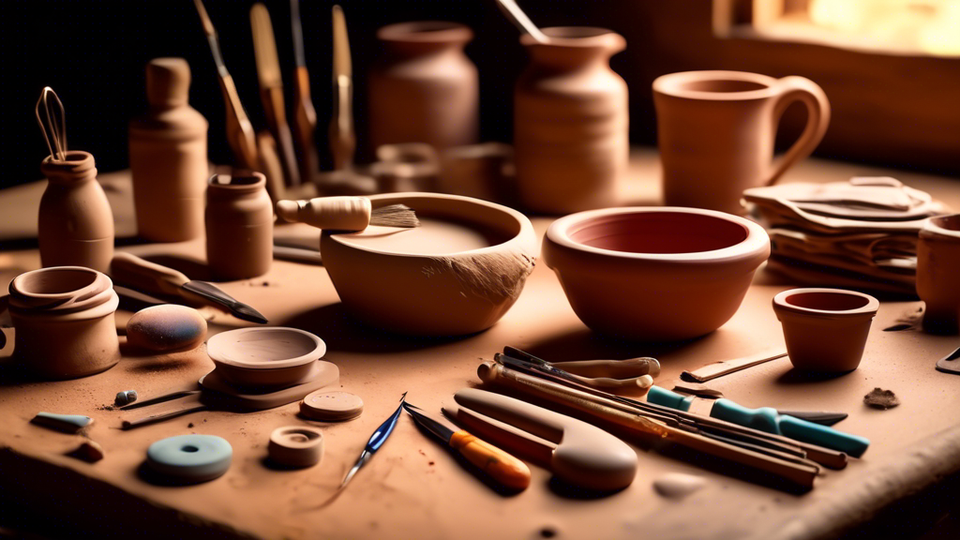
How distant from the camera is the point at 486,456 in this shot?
3.46 feet

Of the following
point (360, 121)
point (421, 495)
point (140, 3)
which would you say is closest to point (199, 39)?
point (140, 3)

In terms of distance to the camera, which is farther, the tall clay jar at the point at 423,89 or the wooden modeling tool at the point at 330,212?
the tall clay jar at the point at 423,89

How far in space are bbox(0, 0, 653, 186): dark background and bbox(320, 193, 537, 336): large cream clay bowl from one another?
44.8 inches

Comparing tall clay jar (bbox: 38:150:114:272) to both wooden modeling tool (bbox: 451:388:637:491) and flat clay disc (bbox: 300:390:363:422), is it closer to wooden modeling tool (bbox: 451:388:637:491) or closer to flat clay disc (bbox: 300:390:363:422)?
flat clay disc (bbox: 300:390:363:422)

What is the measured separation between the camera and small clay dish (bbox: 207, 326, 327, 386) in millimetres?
1198

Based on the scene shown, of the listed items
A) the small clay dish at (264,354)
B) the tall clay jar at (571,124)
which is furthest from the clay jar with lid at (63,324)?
the tall clay jar at (571,124)

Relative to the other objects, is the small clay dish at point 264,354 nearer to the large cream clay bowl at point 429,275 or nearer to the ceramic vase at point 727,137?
the large cream clay bowl at point 429,275

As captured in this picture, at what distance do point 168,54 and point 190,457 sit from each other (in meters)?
1.56

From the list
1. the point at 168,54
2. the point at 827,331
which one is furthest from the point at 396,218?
the point at 168,54

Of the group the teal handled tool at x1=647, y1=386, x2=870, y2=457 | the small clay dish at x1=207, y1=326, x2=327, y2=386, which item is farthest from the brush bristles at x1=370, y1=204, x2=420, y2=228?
the teal handled tool at x1=647, y1=386, x2=870, y2=457

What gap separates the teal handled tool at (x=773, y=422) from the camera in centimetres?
107

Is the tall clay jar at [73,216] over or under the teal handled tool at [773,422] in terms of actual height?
over

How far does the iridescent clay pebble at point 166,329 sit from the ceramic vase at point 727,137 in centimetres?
100

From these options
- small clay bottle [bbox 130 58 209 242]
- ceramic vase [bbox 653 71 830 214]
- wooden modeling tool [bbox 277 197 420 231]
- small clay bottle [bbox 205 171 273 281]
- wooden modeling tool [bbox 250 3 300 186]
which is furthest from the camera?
wooden modeling tool [bbox 250 3 300 186]
